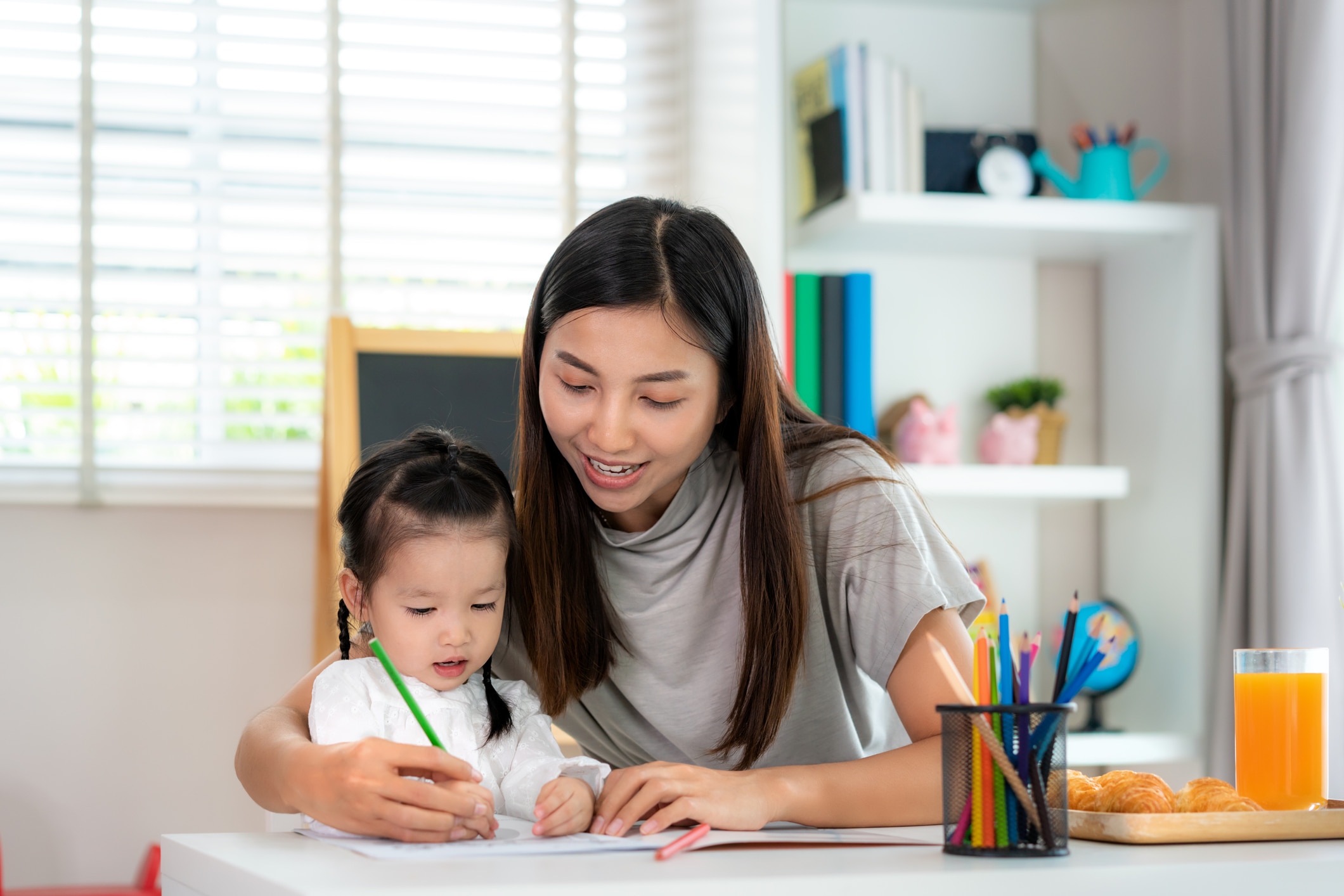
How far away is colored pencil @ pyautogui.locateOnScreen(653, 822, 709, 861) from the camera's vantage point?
2.60 feet

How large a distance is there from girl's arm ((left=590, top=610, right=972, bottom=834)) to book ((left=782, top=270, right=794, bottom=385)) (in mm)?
1111

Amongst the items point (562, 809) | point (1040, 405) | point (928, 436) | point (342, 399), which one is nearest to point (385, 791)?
point (562, 809)

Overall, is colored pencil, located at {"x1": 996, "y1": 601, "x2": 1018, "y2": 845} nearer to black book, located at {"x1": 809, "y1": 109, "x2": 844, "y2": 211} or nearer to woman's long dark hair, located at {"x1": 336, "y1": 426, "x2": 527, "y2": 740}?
woman's long dark hair, located at {"x1": 336, "y1": 426, "x2": 527, "y2": 740}

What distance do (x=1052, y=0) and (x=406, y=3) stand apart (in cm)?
139

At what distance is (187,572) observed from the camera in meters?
2.46

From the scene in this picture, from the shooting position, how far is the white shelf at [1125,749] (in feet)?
7.50

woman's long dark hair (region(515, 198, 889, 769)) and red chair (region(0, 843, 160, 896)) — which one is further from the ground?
woman's long dark hair (region(515, 198, 889, 769))

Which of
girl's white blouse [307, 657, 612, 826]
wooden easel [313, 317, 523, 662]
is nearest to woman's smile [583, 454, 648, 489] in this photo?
girl's white blouse [307, 657, 612, 826]

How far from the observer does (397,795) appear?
87 cm

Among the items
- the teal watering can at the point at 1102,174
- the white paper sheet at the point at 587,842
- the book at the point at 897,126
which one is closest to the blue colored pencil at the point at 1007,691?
the white paper sheet at the point at 587,842

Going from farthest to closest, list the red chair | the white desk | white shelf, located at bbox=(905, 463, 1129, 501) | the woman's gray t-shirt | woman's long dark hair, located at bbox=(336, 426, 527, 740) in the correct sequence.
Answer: white shelf, located at bbox=(905, 463, 1129, 501), the red chair, the woman's gray t-shirt, woman's long dark hair, located at bbox=(336, 426, 527, 740), the white desk

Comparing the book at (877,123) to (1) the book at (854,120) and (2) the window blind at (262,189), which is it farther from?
(2) the window blind at (262,189)

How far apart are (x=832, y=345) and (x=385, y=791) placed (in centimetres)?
156

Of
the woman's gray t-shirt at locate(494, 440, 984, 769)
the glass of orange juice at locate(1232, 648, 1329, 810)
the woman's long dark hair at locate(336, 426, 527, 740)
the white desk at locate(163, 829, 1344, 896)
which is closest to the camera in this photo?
the white desk at locate(163, 829, 1344, 896)
